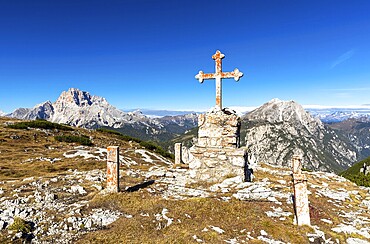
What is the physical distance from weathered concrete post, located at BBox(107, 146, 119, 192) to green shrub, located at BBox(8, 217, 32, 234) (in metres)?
4.51

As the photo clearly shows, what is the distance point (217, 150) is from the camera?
15.7 m

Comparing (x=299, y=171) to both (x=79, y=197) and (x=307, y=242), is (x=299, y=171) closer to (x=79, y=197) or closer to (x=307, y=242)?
(x=307, y=242)

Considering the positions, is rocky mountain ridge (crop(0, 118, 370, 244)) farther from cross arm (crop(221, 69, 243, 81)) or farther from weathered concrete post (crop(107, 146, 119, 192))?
cross arm (crop(221, 69, 243, 81))

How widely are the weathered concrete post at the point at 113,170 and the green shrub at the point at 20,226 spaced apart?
4.51 m

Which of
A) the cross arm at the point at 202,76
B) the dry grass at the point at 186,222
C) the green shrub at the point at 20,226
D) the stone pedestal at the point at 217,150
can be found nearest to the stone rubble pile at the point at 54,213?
the green shrub at the point at 20,226

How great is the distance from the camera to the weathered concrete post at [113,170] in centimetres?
1338

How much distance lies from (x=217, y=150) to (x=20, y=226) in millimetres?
10684

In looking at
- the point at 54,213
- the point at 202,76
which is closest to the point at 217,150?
the point at 202,76

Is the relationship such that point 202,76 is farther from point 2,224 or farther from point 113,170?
point 2,224

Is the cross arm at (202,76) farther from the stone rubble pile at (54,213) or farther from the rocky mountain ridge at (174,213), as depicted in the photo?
the stone rubble pile at (54,213)

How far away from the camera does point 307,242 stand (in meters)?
8.83

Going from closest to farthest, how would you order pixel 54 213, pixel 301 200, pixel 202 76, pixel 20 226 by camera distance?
pixel 20 226, pixel 301 200, pixel 54 213, pixel 202 76

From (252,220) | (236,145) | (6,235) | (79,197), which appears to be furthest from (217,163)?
(6,235)

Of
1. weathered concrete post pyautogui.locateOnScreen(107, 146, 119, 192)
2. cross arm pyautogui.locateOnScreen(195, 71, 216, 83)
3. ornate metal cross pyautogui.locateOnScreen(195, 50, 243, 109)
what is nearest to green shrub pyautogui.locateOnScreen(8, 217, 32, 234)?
weathered concrete post pyautogui.locateOnScreen(107, 146, 119, 192)
